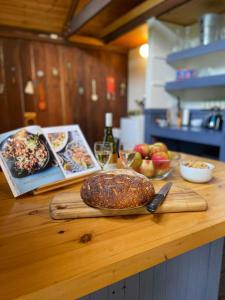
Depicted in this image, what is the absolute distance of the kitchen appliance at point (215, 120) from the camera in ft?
8.40

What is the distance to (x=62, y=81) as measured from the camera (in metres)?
3.45

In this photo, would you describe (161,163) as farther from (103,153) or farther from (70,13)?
(70,13)

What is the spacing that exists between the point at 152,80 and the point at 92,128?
52.6 inches

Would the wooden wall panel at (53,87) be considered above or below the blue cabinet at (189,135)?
above

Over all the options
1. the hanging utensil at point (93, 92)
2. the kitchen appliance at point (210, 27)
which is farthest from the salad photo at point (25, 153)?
the hanging utensil at point (93, 92)

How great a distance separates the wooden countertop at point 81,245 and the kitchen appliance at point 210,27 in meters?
2.42

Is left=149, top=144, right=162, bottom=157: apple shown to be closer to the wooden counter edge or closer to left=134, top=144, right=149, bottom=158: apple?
left=134, top=144, right=149, bottom=158: apple

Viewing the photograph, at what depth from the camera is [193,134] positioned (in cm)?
245

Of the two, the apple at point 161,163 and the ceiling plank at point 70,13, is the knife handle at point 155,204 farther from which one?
the ceiling plank at point 70,13

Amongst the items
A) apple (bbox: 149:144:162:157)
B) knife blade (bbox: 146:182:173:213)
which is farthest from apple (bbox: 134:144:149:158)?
knife blade (bbox: 146:182:173:213)

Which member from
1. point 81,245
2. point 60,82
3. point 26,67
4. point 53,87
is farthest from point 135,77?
point 81,245

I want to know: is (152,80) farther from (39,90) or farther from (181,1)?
(39,90)

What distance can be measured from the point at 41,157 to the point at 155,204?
42 cm

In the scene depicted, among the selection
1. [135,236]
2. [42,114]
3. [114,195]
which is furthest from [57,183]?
[42,114]
